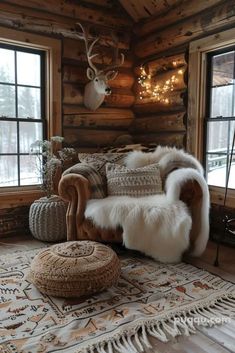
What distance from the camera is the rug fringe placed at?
1.59m

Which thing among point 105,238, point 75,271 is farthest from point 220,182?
point 75,271

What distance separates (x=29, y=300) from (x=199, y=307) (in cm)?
113

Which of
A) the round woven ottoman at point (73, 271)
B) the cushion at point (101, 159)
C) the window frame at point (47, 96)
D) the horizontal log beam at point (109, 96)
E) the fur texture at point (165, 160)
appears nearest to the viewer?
the round woven ottoman at point (73, 271)

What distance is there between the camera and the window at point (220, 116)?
3312mm

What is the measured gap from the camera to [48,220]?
10.8 ft

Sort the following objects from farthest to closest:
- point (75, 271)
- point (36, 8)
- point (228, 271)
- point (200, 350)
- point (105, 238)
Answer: point (36, 8), point (105, 238), point (228, 271), point (75, 271), point (200, 350)

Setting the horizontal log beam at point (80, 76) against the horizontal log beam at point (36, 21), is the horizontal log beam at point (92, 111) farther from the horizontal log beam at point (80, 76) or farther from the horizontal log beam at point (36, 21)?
the horizontal log beam at point (36, 21)

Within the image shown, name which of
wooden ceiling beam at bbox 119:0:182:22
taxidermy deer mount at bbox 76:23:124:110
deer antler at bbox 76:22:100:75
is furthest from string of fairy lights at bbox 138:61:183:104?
deer antler at bbox 76:22:100:75

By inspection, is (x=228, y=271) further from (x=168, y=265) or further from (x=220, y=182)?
(x=220, y=182)

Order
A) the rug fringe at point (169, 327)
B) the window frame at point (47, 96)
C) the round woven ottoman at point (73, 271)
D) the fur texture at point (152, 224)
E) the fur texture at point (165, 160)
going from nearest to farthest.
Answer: the rug fringe at point (169, 327)
the round woven ottoman at point (73, 271)
the fur texture at point (152, 224)
the fur texture at point (165, 160)
the window frame at point (47, 96)

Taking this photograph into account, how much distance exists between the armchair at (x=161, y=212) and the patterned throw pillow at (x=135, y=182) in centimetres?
9

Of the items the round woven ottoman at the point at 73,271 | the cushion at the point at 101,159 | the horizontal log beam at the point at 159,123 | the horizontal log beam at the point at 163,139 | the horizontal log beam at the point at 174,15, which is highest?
the horizontal log beam at the point at 174,15

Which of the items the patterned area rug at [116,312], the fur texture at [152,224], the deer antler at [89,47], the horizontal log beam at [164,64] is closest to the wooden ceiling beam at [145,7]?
the horizontal log beam at [164,64]

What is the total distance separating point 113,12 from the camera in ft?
13.5
